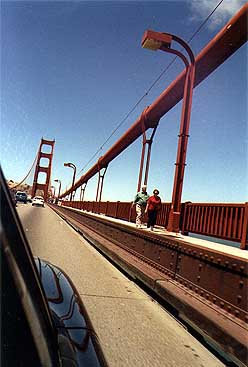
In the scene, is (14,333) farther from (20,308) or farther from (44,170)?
(44,170)

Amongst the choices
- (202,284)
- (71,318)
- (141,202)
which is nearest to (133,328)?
(202,284)

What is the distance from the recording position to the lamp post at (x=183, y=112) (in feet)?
40.9

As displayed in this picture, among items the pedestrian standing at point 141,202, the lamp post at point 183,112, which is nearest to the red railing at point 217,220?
the lamp post at point 183,112

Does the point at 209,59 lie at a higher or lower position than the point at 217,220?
higher

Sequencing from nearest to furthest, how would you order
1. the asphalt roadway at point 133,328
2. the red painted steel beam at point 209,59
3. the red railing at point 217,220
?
the asphalt roadway at point 133,328
the red railing at point 217,220
the red painted steel beam at point 209,59

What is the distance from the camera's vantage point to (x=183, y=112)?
1358 centimetres

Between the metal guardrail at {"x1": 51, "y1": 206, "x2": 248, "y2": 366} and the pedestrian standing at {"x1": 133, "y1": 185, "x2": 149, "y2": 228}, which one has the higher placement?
the pedestrian standing at {"x1": 133, "y1": 185, "x2": 149, "y2": 228}

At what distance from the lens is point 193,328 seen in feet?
15.1

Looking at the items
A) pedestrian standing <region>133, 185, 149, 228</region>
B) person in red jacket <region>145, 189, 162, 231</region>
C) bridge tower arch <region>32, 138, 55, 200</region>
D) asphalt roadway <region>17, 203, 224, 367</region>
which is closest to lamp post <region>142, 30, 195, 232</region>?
person in red jacket <region>145, 189, 162, 231</region>

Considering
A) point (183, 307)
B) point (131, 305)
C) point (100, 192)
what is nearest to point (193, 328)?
point (183, 307)

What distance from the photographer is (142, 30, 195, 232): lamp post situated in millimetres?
12469

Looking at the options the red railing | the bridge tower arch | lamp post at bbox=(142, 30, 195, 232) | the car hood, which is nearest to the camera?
the car hood

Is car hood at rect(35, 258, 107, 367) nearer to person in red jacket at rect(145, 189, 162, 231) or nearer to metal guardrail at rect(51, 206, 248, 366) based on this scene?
metal guardrail at rect(51, 206, 248, 366)

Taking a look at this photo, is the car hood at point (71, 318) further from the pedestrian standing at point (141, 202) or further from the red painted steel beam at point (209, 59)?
the red painted steel beam at point (209, 59)
